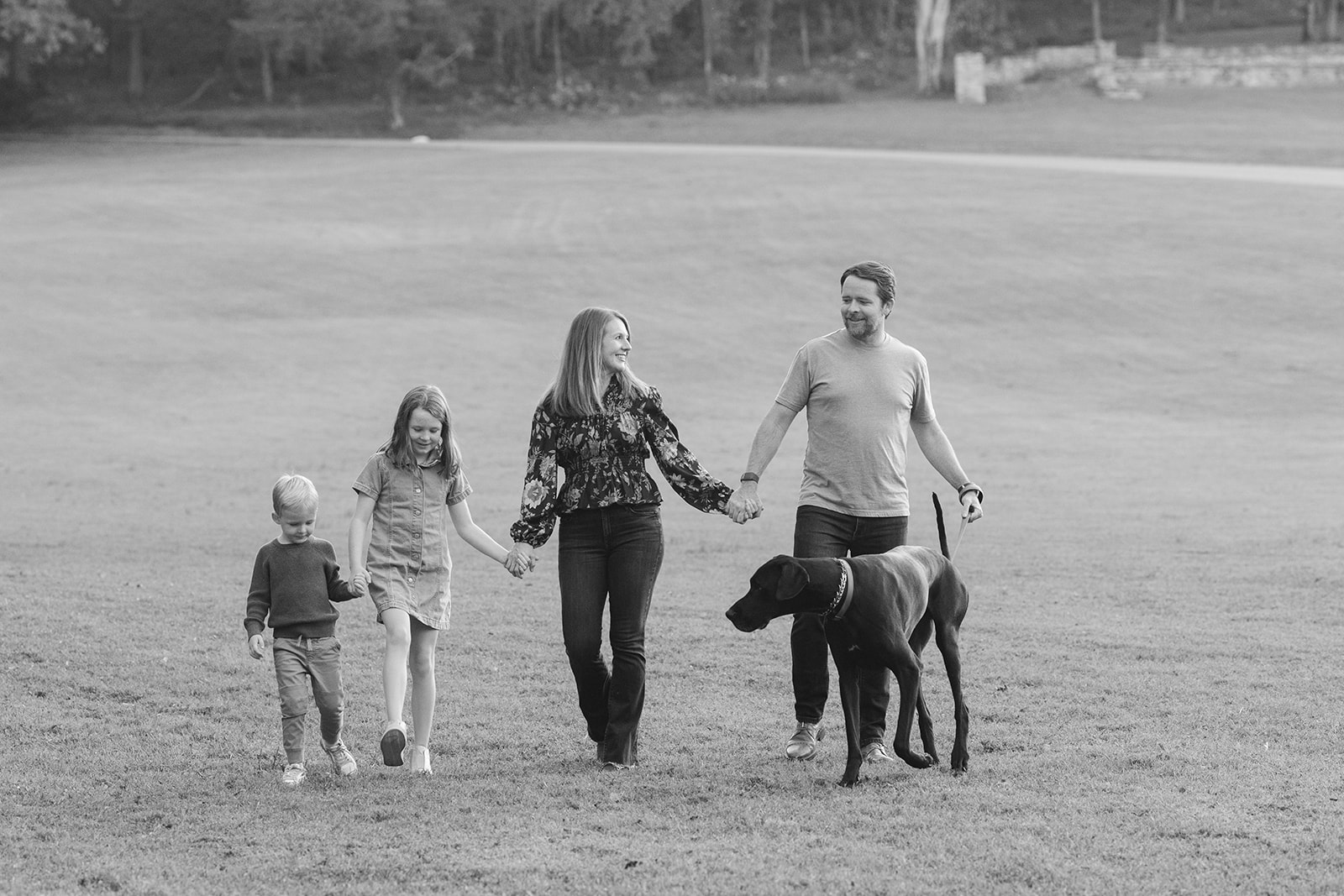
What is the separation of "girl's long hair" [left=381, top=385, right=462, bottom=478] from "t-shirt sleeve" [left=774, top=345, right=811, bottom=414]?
160 centimetres

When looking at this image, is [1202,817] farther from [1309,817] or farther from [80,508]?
[80,508]

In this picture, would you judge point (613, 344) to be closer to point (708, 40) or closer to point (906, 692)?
point (906, 692)

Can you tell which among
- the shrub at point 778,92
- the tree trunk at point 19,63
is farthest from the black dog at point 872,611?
the tree trunk at point 19,63

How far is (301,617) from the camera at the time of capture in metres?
6.83

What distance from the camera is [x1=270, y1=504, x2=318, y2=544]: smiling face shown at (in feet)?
22.0

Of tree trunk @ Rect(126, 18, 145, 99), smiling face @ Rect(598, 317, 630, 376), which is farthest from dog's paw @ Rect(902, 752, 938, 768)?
tree trunk @ Rect(126, 18, 145, 99)

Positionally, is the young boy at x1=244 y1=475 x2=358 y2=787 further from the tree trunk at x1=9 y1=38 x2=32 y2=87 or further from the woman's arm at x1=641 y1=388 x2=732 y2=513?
the tree trunk at x1=9 y1=38 x2=32 y2=87

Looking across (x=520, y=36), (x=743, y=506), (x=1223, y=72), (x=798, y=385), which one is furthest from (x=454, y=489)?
(x=520, y=36)

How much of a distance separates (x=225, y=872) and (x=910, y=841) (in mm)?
2615

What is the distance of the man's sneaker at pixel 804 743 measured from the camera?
23.4 feet

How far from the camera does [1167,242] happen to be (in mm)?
29891

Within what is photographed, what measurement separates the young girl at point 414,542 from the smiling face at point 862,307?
1.96 m

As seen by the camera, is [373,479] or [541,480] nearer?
[373,479]

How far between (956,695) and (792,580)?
1148 millimetres
